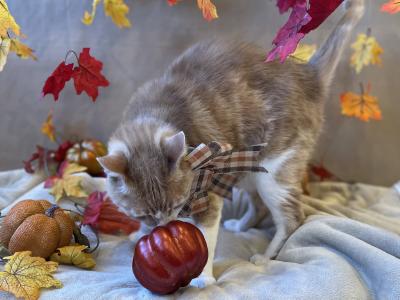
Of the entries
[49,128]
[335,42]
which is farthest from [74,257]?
[335,42]

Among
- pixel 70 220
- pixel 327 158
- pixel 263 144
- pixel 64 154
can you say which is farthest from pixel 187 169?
pixel 327 158

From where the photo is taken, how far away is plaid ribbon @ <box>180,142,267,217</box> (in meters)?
1.35

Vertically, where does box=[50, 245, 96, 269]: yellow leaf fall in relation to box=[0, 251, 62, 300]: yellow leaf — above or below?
below

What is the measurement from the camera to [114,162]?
1.24m

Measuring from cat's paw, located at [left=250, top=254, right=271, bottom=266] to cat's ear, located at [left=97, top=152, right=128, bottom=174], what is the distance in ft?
1.86

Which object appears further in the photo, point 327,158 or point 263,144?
point 327,158

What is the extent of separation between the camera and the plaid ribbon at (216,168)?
53.2 inches

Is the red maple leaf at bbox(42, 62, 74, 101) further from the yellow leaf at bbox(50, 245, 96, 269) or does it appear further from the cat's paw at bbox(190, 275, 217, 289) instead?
the cat's paw at bbox(190, 275, 217, 289)

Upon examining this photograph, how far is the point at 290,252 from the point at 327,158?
0.85 m

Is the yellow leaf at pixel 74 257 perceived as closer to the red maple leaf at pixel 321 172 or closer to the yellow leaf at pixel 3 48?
the yellow leaf at pixel 3 48

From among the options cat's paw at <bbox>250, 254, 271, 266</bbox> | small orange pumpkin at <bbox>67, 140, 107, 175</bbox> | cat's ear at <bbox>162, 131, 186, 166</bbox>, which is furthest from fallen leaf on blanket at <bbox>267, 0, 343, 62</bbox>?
small orange pumpkin at <bbox>67, 140, 107, 175</bbox>

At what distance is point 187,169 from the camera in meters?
1.35

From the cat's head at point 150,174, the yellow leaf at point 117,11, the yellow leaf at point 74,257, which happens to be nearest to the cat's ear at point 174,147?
the cat's head at point 150,174

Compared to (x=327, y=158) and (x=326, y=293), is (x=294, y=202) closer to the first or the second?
(x=326, y=293)
